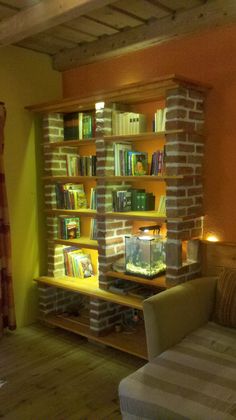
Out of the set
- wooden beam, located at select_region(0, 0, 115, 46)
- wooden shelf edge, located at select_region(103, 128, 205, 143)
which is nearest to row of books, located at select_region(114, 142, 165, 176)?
wooden shelf edge, located at select_region(103, 128, 205, 143)

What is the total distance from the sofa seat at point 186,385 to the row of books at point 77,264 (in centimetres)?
162

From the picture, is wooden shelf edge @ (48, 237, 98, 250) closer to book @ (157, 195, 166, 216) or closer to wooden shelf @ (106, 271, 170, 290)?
wooden shelf @ (106, 271, 170, 290)

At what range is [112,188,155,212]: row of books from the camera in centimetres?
326

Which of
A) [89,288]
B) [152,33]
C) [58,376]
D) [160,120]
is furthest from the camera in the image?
[89,288]

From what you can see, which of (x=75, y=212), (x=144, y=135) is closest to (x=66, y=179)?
(x=75, y=212)

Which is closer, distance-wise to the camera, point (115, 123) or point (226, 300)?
point (226, 300)

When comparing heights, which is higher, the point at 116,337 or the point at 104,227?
the point at 104,227

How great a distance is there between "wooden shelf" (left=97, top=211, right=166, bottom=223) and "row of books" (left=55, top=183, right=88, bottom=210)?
0.48 metres

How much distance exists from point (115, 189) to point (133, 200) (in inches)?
6.9

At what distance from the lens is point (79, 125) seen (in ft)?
11.8

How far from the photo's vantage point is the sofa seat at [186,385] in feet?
5.71

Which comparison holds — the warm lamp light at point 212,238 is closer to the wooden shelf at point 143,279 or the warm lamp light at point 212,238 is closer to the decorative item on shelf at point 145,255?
the decorative item on shelf at point 145,255

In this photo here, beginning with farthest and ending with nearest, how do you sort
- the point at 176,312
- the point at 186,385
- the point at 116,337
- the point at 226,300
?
1. the point at 116,337
2. the point at 226,300
3. the point at 176,312
4. the point at 186,385

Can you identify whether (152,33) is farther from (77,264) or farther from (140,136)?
(77,264)
